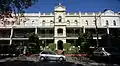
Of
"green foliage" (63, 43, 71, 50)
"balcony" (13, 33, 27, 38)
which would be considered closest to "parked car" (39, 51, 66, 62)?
"green foliage" (63, 43, 71, 50)

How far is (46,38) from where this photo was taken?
5309cm

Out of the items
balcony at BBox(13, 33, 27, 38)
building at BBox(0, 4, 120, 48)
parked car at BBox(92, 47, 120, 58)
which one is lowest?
parked car at BBox(92, 47, 120, 58)

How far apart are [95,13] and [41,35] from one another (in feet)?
50.4

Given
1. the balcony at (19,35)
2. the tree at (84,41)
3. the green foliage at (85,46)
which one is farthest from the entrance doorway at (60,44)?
the green foliage at (85,46)

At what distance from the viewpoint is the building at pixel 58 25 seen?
53688mm

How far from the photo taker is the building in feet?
176

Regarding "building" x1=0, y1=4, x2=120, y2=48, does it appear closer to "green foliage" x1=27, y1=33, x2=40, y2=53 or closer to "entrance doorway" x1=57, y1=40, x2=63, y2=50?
"entrance doorway" x1=57, y1=40, x2=63, y2=50

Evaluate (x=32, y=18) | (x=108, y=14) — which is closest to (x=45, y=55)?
(x=32, y=18)

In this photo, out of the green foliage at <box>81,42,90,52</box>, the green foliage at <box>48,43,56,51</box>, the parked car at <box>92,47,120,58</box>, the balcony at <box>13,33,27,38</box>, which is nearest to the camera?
the parked car at <box>92,47,120,58</box>

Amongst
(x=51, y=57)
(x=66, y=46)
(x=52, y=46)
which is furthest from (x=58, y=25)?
(x=51, y=57)

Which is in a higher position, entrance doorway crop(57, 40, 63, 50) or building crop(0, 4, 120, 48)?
building crop(0, 4, 120, 48)

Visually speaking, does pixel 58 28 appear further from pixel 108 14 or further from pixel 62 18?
pixel 108 14

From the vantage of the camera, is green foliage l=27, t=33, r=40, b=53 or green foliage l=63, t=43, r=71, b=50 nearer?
green foliage l=27, t=33, r=40, b=53

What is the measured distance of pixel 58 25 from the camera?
53.5 m
